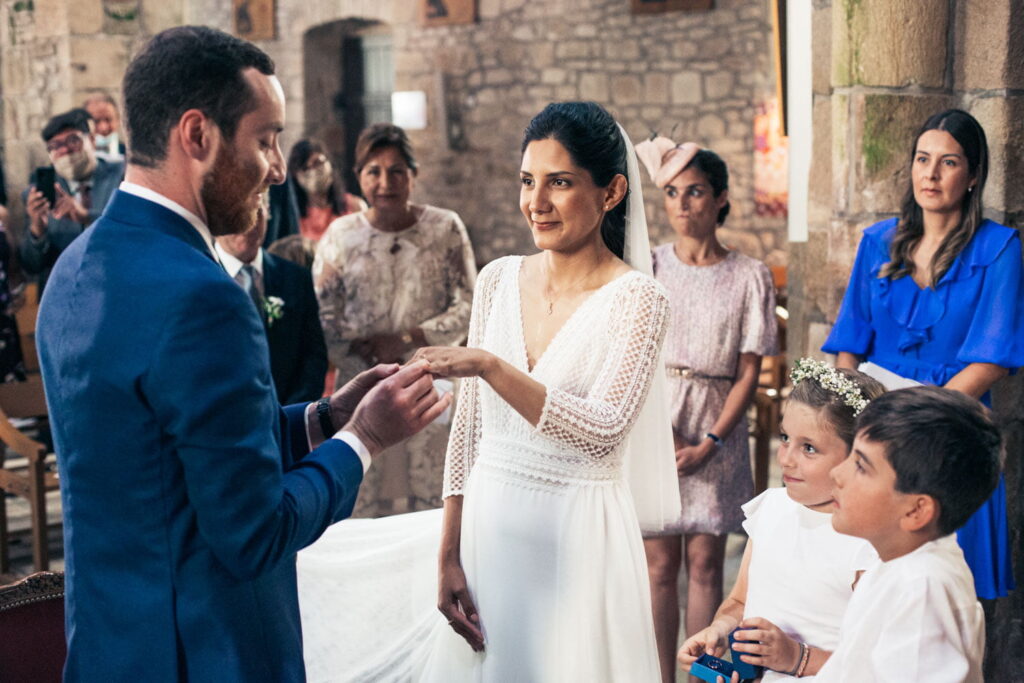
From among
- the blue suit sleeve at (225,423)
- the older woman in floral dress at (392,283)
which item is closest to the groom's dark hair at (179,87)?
the blue suit sleeve at (225,423)

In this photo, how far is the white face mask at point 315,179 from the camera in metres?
6.15

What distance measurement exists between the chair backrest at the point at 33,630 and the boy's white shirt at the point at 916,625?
5.39 ft

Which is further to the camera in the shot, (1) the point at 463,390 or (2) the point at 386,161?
(2) the point at 386,161

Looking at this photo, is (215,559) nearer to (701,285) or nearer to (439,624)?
(439,624)

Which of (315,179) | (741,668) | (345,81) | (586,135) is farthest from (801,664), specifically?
(345,81)

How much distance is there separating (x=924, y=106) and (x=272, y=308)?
2170 mm

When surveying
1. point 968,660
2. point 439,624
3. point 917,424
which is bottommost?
point 439,624

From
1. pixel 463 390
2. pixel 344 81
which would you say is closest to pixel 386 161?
pixel 463 390

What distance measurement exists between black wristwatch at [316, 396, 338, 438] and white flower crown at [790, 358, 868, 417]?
40.0 inches

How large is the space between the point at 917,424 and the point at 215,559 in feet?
3.67

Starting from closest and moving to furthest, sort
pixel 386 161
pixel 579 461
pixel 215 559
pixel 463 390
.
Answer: pixel 215 559, pixel 579 461, pixel 463 390, pixel 386 161

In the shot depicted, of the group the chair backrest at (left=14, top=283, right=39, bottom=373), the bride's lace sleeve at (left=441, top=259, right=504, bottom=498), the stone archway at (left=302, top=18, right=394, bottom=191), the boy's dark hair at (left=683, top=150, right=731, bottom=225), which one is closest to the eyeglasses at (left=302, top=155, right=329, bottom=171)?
the chair backrest at (left=14, top=283, right=39, bottom=373)

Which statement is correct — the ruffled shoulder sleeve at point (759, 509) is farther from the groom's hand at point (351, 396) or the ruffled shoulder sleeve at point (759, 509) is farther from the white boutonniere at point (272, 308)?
the white boutonniere at point (272, 308)

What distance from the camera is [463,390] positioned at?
250cm
